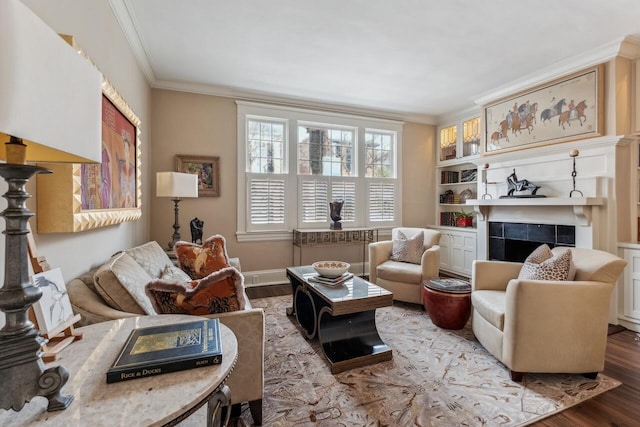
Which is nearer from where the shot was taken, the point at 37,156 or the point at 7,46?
the point at 7,46

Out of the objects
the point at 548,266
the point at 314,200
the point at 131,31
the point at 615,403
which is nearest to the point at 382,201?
the point at 314,200

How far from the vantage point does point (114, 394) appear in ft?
2.60

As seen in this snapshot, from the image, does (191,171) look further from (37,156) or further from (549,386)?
(549,386)

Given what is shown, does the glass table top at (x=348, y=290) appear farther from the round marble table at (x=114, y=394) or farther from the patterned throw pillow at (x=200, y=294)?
the round marble table at (x=114, y=394)

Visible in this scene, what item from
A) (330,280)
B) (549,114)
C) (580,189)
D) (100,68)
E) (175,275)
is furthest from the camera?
(549,114)

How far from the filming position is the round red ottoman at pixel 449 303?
2758 millimetres

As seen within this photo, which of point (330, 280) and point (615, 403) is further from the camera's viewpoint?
point (330, 280)

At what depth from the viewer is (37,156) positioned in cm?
83

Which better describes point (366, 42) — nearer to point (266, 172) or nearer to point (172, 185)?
point (266, 172)

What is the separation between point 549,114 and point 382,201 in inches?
100

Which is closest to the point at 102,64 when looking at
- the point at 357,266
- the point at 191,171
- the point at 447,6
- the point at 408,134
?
the point at 191,171

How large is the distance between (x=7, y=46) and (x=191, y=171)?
12.4 feet

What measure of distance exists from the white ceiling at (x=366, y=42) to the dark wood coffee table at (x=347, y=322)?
233 cm

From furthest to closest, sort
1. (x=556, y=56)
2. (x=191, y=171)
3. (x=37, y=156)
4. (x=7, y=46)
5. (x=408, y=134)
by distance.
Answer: (x=408, y=134)
(x=191, y=171)
(x=556, y=56)
(x=37, y=156)
(x=7, y=46)
